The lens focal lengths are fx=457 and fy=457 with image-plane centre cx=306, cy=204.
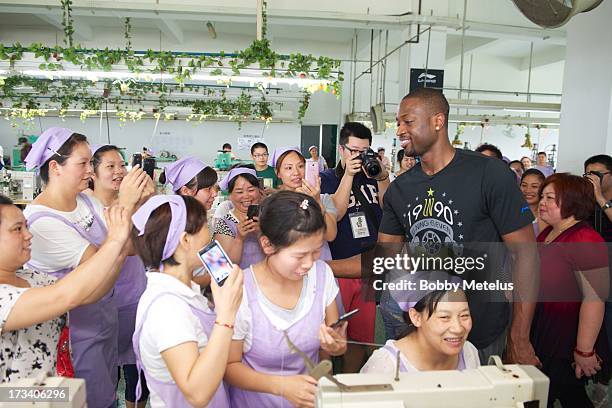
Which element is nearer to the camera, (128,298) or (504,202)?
(504,202)

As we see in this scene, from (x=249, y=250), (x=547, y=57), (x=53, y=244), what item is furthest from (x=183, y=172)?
(x=547, y=57)

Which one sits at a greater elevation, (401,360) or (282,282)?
(282,282)

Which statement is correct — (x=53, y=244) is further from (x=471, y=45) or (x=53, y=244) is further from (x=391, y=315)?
(x=471, y=45)

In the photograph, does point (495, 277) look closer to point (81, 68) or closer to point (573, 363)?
point (573, 363)

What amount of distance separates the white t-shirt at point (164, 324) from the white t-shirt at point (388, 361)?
47 centimetres

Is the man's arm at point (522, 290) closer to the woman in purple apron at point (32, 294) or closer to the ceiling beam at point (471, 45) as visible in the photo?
the woman in purple apron at point (32, 294)

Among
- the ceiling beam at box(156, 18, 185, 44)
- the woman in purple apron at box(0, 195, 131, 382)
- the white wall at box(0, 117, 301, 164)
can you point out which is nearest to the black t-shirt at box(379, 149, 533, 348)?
the woman in purple apron at box(0, 195, 131, 382)

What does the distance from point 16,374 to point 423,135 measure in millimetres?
1555

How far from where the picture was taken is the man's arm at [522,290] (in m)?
1.64

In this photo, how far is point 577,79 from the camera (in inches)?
137

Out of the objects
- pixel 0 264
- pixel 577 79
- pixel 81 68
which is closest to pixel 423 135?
pixel 0 264

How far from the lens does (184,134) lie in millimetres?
13859

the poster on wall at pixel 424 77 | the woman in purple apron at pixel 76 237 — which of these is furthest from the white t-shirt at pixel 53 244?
the poster on wall at pixel 424 77

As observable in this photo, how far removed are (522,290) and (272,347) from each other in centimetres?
95
